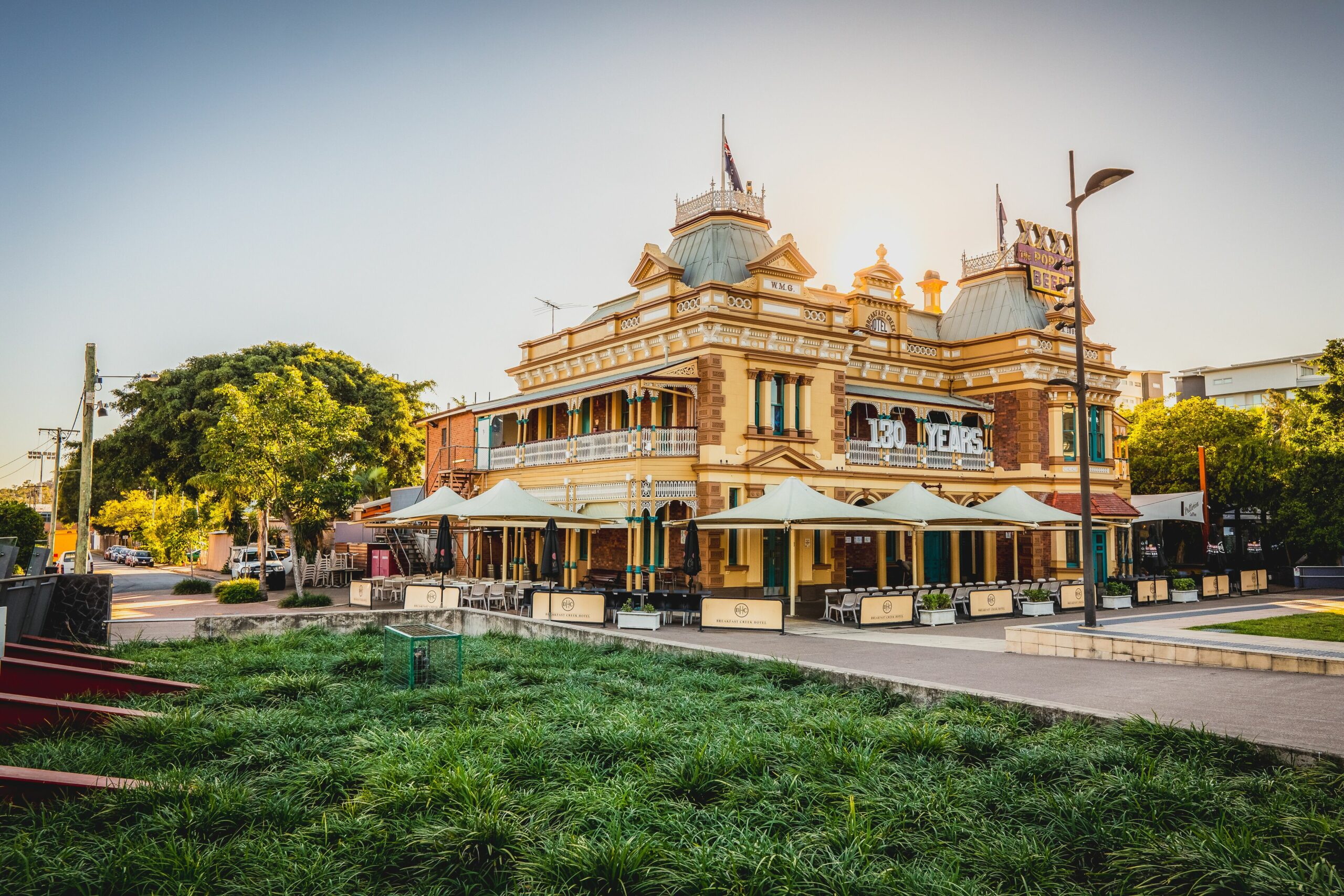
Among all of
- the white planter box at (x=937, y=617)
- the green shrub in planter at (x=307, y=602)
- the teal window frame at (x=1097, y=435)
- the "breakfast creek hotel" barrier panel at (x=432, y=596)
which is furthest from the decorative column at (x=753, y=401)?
the teal window frame at (x=1097, y=435)

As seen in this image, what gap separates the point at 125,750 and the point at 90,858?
2.51 meters

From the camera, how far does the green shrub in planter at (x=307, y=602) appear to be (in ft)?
79.0

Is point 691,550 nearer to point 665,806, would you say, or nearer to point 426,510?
point 426,510

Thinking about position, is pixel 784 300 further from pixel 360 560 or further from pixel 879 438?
pixel 360 560

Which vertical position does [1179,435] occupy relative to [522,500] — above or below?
above

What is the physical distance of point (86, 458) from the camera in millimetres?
20891

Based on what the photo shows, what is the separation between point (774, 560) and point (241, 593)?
51.1ft

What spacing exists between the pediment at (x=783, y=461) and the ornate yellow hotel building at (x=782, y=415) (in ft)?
0.18

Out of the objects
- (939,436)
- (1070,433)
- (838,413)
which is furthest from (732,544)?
(1070,433)

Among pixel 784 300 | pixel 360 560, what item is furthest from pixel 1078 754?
pixel 360 560

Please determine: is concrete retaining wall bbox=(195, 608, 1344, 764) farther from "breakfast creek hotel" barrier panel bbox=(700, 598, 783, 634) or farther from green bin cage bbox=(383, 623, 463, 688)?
green bin cage bbox=(383, 623, 463, 688)

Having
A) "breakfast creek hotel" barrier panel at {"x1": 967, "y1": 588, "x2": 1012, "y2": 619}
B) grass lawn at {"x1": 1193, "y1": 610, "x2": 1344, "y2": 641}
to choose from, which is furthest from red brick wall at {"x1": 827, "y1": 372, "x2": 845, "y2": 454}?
grass lawn at {"x1": 1193, "y1": 610, "x2": 1344, "y2": 641}

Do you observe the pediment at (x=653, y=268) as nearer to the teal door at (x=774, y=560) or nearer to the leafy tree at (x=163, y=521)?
the teal door at (x=774, y=560)

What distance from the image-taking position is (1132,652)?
13.6 metres
